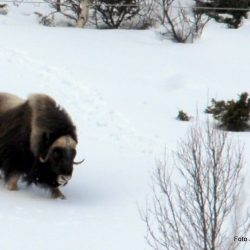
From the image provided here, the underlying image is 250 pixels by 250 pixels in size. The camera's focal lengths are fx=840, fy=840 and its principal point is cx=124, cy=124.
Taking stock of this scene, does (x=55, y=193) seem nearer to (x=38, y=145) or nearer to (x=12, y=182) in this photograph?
(x=12, y=182)

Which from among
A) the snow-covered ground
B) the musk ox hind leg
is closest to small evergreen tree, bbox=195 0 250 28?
the snow-covered ground

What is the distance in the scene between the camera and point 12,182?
10594mm

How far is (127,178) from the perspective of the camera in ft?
39.0

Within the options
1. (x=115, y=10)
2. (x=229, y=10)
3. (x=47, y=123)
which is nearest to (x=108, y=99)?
(x=47, y=123)

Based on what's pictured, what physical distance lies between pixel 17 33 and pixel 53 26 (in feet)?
7.43

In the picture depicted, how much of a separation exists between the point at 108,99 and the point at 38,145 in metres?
5.88

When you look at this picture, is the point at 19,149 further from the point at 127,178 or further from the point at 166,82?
the point at 166,82

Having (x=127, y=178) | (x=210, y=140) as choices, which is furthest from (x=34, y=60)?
(x=210, y=140)

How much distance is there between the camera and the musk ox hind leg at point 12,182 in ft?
34.6

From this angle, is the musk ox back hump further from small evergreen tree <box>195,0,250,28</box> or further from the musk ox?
small evergreen tree <box>195,0,250,28</box>

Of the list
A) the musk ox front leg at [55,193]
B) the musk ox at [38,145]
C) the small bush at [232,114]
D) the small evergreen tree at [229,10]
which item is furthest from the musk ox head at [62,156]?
the small evergreen tree at [229,10]

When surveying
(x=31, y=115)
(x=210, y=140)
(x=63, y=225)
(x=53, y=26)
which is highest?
(x=210, y=140)

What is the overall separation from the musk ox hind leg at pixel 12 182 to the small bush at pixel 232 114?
5113 millimetres

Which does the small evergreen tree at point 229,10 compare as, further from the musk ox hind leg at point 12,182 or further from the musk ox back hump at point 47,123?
the musk ox hind leg at point 12,182
